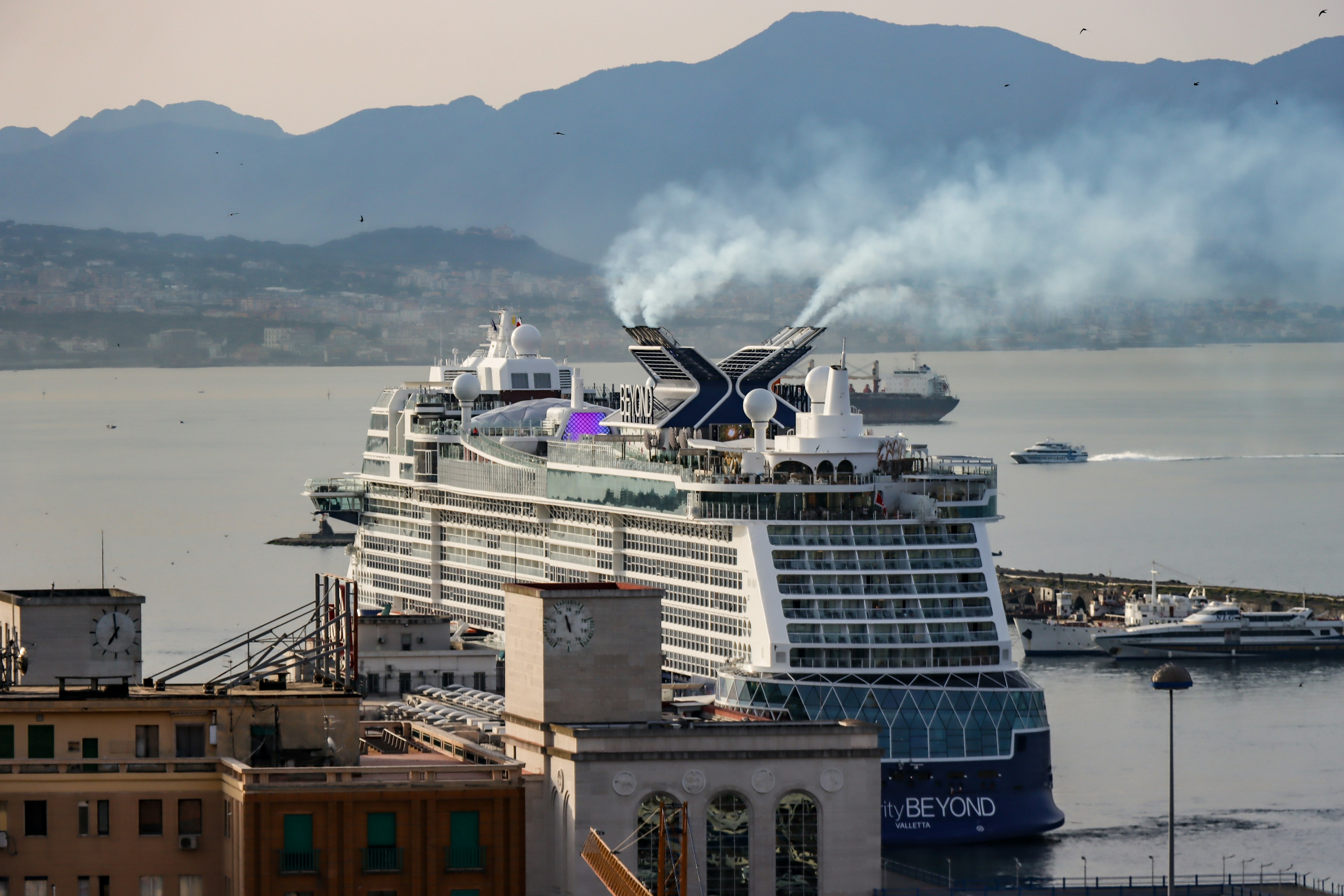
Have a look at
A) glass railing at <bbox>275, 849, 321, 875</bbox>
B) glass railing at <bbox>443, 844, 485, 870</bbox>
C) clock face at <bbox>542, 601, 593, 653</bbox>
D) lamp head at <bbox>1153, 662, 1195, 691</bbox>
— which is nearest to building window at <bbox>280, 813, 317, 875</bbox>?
glass railing at <bbox>275, 849, 321, 875</bbox>

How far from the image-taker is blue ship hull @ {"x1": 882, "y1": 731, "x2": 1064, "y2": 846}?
62.5 metres

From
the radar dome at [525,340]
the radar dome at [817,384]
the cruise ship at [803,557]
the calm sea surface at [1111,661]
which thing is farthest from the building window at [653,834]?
the radar dome at [525,340]

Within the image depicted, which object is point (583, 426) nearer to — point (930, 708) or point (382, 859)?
point (930, 708)

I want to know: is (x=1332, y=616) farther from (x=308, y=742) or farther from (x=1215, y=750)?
(x=308, y=742)

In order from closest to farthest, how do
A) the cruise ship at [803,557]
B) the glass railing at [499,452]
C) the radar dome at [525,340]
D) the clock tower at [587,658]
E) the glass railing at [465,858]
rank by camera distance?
1. the glass railing at [465,858]
2. the clock tower at [587,658]
3. the cruise ship at [803,557]
4. the glass railing at [499,452]
5. the radar dome at [525,340]

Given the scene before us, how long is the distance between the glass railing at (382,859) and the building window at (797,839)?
666cm

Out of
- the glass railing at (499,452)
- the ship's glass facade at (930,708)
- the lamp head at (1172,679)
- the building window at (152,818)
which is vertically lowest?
the ship's glass facade at (930,708)

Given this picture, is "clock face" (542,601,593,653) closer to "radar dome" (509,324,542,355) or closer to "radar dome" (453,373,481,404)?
"radar dome" (453,373,481,404)

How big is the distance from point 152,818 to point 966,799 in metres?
26.7

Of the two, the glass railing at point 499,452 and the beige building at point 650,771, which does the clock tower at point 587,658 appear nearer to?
the beige building at point 650,771

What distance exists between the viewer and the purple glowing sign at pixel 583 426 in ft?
275

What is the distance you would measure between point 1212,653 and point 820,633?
1957 inches

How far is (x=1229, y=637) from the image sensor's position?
365 ft

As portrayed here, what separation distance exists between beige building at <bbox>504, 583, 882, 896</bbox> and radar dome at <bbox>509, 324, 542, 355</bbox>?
54541 mm
